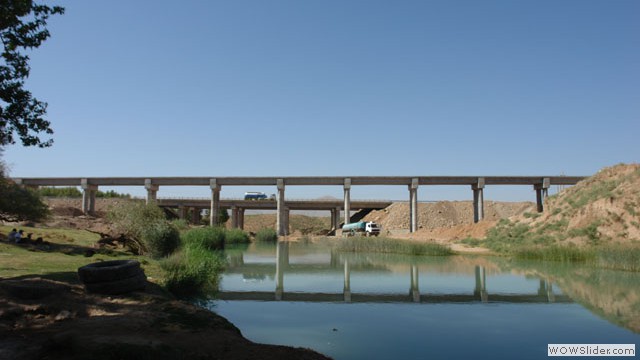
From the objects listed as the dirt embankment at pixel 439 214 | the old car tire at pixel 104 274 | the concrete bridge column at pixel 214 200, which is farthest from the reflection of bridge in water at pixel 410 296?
the concrete bridge column at pixel 214 200

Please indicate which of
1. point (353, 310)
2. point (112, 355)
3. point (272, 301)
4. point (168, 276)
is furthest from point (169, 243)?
point (112, 355)

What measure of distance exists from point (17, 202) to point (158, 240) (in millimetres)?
7759

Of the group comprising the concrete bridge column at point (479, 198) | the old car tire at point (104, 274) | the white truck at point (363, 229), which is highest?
the concrete bridge column at point (479, 198)

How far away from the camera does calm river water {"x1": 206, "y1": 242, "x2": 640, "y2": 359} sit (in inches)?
424

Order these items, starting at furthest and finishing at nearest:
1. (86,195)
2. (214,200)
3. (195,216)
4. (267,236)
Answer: (195,216)
(86,195)
(214,200)
(267,236)

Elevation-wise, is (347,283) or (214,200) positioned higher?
(214,200)

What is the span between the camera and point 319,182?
6519 centimetres

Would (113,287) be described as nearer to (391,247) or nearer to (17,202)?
(17,202)

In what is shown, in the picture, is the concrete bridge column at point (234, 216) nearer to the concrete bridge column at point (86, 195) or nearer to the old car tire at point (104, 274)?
the concrete bridge column at point (86, 195)

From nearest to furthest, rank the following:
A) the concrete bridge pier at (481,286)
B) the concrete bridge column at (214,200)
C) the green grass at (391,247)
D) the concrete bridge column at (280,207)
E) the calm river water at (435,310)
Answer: the calm river water at (435,310)
the concrete bridge pier at (481,286)
the green grass at (391,247)
the concrete bridge column at (280,207)
the concrete bridge column at (214,200)

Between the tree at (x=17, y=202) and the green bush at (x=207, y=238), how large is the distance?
38.7ft

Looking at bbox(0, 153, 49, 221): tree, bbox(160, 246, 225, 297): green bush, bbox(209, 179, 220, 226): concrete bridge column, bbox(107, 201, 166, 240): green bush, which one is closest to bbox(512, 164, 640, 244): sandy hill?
bbox(160, 246, 225, 297): green bush

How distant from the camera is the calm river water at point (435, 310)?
1077 centimetres

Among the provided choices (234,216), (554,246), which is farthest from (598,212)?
(234,216)
